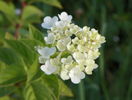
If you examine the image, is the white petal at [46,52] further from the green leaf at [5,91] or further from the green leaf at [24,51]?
the green leaf at [5,91]

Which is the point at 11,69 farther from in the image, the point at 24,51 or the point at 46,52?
the point at 46,52

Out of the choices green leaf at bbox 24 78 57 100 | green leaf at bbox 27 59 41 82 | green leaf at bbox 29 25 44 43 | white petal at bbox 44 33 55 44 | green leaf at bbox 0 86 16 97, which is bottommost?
green leaf at bbox 24 78 57 100

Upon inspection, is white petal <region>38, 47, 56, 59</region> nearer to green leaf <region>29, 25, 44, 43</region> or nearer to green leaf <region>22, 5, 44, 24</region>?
green leaf <region>29, 25, 44, 43</region>

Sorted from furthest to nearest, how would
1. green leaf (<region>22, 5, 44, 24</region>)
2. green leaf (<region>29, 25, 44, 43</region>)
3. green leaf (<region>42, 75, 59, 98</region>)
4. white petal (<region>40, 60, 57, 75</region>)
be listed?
green leaf (<region>22, 5, 44, 24</region>), green leaf (<region>29, 25, 44, 43</region>), green leaf (<region>42, 75, 59, 98</region>), white petal (<region>40, 60, 57, 75</region>)

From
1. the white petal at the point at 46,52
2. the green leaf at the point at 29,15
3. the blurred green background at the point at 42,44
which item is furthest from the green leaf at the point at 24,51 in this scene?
the green leaf at the point at 29,15

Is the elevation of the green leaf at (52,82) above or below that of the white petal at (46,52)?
below

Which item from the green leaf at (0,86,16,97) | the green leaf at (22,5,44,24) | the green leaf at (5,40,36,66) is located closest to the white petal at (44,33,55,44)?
the green leaf at (5,40,36,66)
